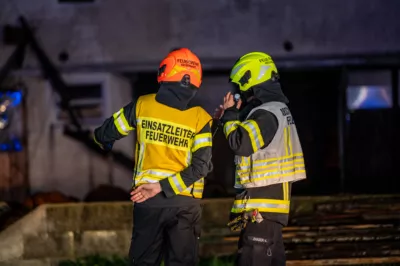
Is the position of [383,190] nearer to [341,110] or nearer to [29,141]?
[341,110]

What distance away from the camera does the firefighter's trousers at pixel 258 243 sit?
159 inches

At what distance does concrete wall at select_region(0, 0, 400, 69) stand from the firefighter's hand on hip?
18.1 ft

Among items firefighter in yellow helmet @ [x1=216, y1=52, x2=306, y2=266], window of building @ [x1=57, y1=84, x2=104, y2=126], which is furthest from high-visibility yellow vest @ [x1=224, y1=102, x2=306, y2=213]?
window of building @ [x1=57, y1=84, x2=104, y2=126]

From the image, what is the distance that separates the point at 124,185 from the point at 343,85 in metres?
4.20

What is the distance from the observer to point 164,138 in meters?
4.04

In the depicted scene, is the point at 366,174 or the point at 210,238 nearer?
the point at 210,238

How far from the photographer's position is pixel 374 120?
9.42m

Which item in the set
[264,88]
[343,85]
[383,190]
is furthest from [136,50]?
[264,88]

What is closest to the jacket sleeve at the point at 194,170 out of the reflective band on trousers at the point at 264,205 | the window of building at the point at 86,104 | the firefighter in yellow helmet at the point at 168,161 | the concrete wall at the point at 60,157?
the firefighter in yellow helmet at the point at 168,161

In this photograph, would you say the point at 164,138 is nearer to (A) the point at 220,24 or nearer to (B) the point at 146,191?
(B) the point at 146,191

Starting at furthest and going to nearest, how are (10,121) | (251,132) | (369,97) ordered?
(369,97) → (10,121) → (251,132)

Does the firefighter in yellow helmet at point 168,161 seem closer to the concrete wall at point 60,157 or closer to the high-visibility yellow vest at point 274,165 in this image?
the high-visibility yellow vest at point 274,165

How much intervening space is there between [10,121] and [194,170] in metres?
6.38

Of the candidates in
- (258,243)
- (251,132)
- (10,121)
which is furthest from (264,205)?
(10,121)
